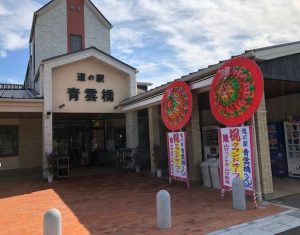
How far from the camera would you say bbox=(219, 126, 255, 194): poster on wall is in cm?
794

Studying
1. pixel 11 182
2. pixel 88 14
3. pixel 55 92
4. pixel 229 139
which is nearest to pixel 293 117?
pixel 229 139

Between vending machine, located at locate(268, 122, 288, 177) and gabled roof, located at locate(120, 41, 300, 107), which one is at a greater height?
gabled roof, located at locate(120, 41, 300, 107)

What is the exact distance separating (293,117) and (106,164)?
13127mm

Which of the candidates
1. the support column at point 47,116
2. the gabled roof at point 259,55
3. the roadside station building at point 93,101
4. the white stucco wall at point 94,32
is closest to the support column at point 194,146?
the roadside station building at point 93,101

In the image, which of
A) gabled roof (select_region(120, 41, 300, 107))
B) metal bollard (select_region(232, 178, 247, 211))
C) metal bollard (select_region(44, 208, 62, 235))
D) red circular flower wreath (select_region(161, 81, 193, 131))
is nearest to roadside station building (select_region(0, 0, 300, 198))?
gabled roof (select_region(120, 41, 300, 107))

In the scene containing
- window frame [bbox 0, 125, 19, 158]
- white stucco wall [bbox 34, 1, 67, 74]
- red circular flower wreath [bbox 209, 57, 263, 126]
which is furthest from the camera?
white stucco wall [bbox 34, 1, 67, 74]

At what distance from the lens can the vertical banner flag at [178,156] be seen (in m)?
10.7

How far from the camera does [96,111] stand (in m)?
16.5

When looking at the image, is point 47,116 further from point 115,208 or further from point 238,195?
point 238,195

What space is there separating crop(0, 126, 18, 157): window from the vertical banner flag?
11.1m

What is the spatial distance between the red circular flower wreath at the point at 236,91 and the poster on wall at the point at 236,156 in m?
0.32

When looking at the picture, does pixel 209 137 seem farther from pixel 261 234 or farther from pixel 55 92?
pixel 261 234

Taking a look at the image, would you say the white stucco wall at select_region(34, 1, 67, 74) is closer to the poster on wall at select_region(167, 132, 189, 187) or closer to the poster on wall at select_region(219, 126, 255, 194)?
the poster on wall at select_region(167, 132, 189, 187)

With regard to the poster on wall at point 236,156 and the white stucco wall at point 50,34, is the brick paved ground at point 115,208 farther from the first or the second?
the white stucco wall at point 50,34
